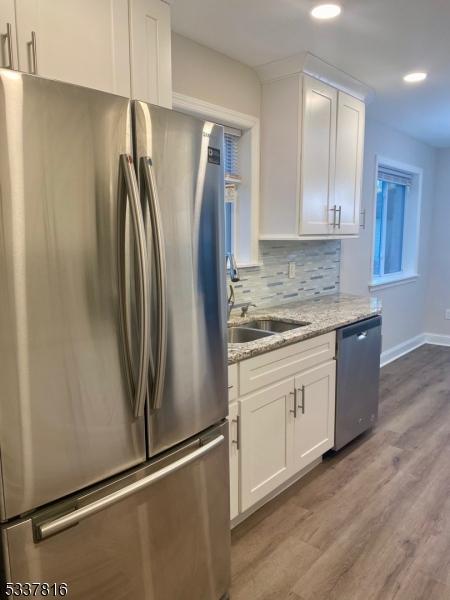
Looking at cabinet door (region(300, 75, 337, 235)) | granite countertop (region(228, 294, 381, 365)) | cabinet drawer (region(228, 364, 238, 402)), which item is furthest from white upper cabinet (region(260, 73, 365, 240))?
cabinet drawer (region(228, 364, 238, 402))

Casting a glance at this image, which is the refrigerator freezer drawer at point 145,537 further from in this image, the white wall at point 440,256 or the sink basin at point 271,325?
the white wall at point 440,256

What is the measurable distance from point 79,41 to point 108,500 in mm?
1407

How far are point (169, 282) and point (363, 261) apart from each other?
322cm

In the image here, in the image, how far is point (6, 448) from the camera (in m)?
1.02

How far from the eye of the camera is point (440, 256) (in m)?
5.41

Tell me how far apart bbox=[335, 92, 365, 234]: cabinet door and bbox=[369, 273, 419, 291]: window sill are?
1.30 meters

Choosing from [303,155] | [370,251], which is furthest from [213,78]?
[370,251]

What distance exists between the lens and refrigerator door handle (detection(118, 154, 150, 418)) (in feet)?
3.81

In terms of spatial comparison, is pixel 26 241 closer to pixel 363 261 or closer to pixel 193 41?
pixel 193 41

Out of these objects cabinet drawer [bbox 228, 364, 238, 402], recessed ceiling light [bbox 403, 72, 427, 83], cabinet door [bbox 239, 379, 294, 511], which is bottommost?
cabinet door [bbox 239, 379, 294, 511]

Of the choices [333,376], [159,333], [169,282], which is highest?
[169,282]

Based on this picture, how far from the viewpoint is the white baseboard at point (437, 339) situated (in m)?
5.48

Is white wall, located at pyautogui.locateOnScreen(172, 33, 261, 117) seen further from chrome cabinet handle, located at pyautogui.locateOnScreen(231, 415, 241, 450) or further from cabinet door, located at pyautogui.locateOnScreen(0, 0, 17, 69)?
chrome cabinet handle, located at pyautogui.locateOnScreen(231, 415, 241, 450)

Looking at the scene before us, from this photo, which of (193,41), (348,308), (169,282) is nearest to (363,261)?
(348,308)
